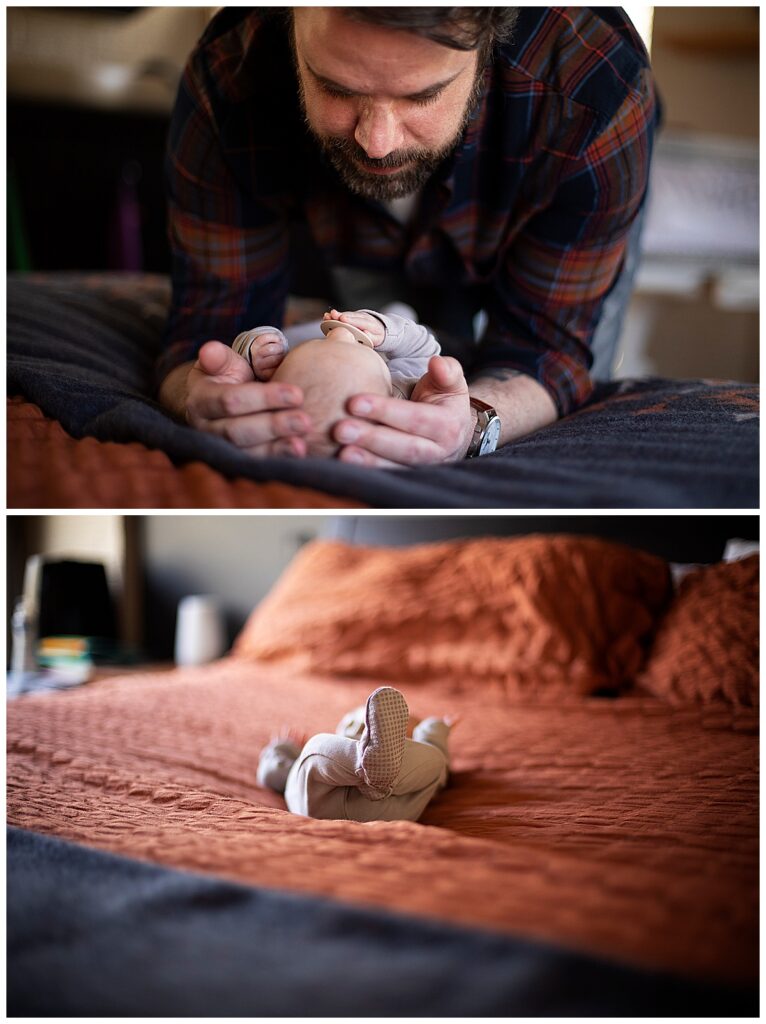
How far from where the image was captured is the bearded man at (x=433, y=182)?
2.33 ft

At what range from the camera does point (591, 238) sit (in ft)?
3.15

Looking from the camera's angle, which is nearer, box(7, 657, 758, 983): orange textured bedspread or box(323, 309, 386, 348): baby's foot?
box(7, 657, 758, 983): orange textured bedspread

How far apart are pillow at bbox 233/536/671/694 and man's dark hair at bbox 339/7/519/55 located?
891mm

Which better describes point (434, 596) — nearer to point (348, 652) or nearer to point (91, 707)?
point (348, 652)

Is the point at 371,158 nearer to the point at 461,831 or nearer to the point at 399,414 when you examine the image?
the point at 399,414

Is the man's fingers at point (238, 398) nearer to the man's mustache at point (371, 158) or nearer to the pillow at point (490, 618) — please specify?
the man's mustache at point (371, 158)

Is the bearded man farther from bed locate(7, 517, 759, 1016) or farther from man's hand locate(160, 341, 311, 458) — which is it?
bed locate(7, 517, 759, 1016)

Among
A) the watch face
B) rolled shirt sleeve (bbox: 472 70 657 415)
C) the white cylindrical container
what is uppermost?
rolled shirt sleeve (bbox: 472 70 657 415)

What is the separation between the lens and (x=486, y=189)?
0.98 meters

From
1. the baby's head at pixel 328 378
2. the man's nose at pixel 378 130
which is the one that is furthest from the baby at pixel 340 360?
the man's nose at pixel 378 130

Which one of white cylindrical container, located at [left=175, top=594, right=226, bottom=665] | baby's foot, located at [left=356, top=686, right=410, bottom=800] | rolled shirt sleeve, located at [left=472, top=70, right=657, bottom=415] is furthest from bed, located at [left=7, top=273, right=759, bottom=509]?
white cylindrical container, located at [left=175, top=594, right=226, bottom=665]

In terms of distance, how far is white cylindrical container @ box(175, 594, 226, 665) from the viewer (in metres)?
2.09

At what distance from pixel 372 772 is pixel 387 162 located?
56 cm

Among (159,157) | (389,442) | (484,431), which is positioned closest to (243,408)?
(389,442)
